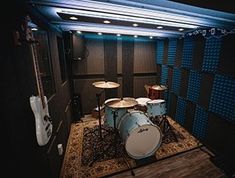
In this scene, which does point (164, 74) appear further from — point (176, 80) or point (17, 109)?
point (17, 109)

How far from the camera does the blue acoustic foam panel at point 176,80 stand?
3.47 metres

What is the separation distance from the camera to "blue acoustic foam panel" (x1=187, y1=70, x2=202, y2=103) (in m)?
2.85

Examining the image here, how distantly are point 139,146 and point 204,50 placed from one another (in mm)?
2321

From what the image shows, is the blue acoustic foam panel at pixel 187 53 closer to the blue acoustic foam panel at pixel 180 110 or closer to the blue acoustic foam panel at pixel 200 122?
the blue acoustic foam panel at pixel 180 110

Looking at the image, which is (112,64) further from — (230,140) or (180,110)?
(230,140)

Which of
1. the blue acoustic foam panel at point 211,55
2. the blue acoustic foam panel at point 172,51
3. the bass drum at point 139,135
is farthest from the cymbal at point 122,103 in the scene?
the blue acoustic foam panel at point 172,51

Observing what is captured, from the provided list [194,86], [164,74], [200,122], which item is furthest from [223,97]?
[164,74]

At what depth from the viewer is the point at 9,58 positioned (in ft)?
3.34

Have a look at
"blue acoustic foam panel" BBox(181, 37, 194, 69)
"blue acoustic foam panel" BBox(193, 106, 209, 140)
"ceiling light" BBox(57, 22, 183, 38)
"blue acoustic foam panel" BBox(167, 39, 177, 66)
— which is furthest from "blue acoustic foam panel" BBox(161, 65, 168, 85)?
"blue acoustic foam panel" BBox(193, 106, 209, 140)

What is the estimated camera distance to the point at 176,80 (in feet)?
11.7

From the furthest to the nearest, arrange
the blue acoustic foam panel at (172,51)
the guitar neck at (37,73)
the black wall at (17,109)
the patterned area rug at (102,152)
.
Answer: the blue acoustic foam panel at (172,51)
the patterned area rug at (102,152)
the guitar neck at (37,73)
the black wall at (17,109)

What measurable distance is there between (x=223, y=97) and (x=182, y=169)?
1.46 metres

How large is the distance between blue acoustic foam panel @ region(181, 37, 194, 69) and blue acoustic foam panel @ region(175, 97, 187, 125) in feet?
2.91

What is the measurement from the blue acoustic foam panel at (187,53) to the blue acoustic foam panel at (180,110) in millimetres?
886
